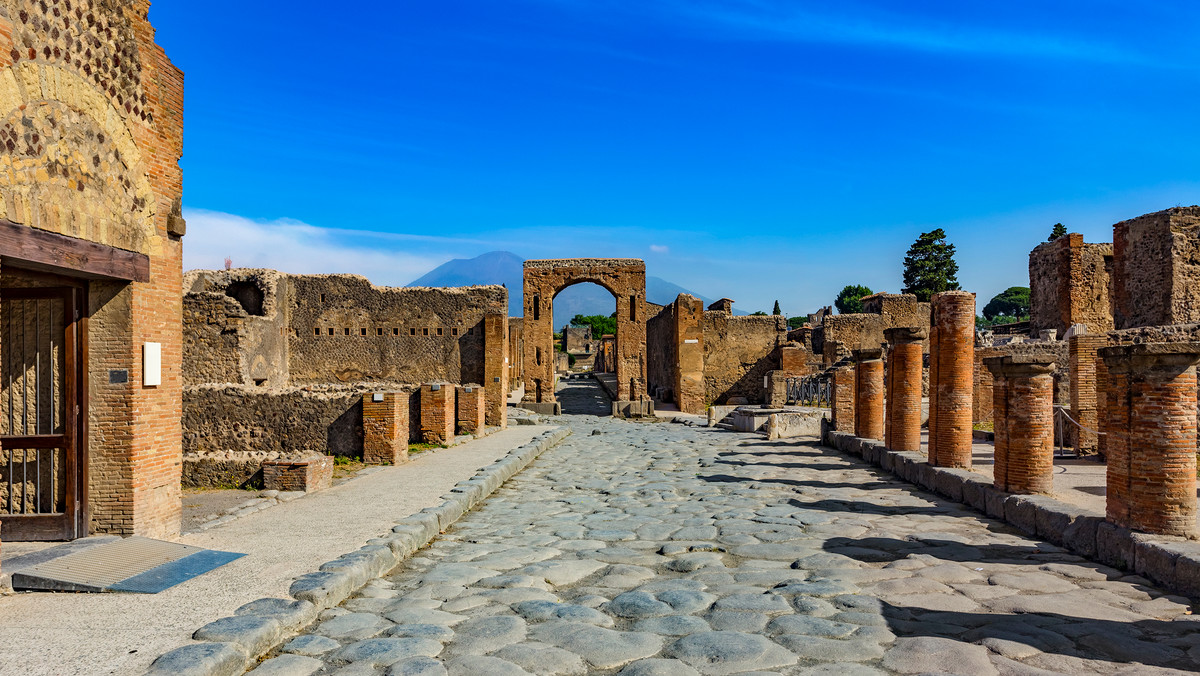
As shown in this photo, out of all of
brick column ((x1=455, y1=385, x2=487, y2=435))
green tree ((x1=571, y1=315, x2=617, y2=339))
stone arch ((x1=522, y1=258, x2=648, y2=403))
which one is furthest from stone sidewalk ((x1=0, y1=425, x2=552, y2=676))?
green tree ((x1=571, y1=315, x2=617, y2=339))

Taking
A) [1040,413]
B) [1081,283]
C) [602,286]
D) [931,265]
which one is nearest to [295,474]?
[1040,413]

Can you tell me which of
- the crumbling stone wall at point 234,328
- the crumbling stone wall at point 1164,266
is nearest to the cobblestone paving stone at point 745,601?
the crumbling stone wall at point 234,328

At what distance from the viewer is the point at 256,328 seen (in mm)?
16094

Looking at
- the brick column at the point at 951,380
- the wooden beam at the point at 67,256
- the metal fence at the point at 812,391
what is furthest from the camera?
the metal fence at the point at 812,391

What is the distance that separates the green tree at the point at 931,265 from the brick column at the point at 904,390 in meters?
50.5

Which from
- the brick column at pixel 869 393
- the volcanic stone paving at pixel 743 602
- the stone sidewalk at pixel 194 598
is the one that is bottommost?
the volcanic stone paving at pixel 743 602

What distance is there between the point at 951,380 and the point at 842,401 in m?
5.60

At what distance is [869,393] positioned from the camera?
44.1 ft

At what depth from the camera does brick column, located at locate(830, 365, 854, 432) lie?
1557 cm

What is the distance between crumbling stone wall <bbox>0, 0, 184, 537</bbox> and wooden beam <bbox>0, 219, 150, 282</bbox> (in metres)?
0.05

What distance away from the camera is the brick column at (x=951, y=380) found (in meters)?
9.59

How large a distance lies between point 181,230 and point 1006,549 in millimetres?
7380

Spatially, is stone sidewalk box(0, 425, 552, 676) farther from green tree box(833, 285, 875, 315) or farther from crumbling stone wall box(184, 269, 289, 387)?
green tree box(833, 285, 875, 315)

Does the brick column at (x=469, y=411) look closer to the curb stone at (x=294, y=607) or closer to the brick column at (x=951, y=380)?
the curb stone at (x=294, y=607)
